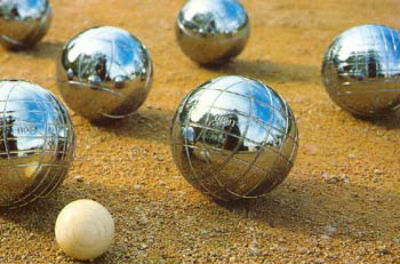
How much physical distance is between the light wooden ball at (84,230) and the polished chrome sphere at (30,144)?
1.70 ft

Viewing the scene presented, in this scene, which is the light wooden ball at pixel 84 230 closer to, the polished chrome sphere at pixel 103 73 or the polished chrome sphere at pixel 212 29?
the polished chrome sphere at pixel 103 73

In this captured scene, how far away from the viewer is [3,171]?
444 centimetres

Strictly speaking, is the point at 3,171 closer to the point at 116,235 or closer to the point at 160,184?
the point at 116,235

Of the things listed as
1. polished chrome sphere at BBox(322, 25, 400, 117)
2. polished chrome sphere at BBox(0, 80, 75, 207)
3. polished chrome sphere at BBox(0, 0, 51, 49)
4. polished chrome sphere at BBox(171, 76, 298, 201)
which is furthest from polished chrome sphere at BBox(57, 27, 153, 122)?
polished chrome sphere at BBox(0, 0, 51, 49)

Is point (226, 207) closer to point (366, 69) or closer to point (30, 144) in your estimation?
point (30, 144)

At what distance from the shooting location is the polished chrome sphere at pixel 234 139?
15.1 feet

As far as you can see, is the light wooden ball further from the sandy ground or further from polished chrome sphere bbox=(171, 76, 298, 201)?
polished chrome sphere bbox=(171, 76, 298, 201)

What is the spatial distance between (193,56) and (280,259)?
4.32m

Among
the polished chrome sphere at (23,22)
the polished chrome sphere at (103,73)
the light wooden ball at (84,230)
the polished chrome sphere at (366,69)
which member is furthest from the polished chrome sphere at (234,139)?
the polished chrome sphere at (23,22)

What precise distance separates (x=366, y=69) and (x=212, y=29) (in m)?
2.26

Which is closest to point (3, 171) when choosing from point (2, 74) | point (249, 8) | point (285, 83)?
point (2, 74)

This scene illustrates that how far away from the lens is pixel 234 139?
4.58 meters

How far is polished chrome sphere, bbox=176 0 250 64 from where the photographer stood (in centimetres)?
779

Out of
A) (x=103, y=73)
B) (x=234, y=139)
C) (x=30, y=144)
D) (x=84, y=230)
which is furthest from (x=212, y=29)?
(x=84, y=230)
